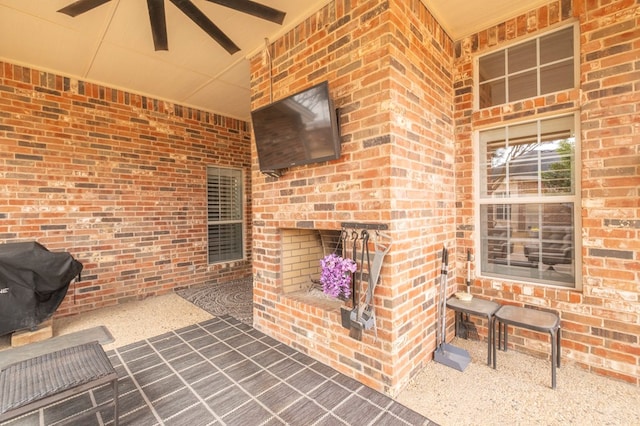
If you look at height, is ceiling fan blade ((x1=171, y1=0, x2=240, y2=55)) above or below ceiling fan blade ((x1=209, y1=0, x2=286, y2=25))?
below

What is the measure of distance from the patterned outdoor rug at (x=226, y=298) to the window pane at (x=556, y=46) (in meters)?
3.85

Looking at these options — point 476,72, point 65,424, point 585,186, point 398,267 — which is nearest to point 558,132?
point 585,186


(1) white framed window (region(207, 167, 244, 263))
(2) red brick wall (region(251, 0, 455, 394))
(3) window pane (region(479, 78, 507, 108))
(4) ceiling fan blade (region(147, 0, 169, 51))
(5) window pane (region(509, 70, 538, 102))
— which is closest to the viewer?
(4) ceiling fan blade (region(147, 0, 169, 51))

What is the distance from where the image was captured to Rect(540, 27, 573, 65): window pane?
240 cm

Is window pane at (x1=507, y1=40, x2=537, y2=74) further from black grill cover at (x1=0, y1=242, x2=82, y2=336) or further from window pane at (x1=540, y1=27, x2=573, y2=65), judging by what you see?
black grill cover at (x1=0, y1=242, x2=82, y2=336)

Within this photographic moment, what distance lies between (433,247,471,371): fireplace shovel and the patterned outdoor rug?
1977 millimetres

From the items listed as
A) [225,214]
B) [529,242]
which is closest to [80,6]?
[225,214]

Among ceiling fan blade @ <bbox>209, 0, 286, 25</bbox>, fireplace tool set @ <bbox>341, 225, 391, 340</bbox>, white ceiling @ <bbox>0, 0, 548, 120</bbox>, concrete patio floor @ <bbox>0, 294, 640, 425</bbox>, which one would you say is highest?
white ceiling @ <bbox>0, 0, 548, 120</bbox>

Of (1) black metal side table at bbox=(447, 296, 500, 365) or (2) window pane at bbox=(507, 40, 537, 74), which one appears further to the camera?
(2) window pane at bbox=(507, 40, 537, 74)

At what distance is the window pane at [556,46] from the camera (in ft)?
7.88

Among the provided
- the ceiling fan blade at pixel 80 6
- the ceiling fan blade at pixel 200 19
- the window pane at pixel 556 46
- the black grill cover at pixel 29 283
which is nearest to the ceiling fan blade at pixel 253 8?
the ceiling fan blade at pixel 200 19

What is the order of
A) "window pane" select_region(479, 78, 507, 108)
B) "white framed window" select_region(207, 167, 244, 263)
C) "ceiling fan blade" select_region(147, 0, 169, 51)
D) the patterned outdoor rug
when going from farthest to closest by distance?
"white framed window" select_region(207, 167, 244, 263)
the patterned outdoor rug
"window pane" select_region(479, 78, 507, 108)
"ceiling fan blade" select_region(147, 0, 169, 51)

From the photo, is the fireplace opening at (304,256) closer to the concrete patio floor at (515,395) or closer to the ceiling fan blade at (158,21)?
the concrete patio floor at (515,395)

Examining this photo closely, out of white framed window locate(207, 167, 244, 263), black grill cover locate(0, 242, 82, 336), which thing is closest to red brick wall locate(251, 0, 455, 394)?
black grill cover locate(0, 242, 82, 336)
